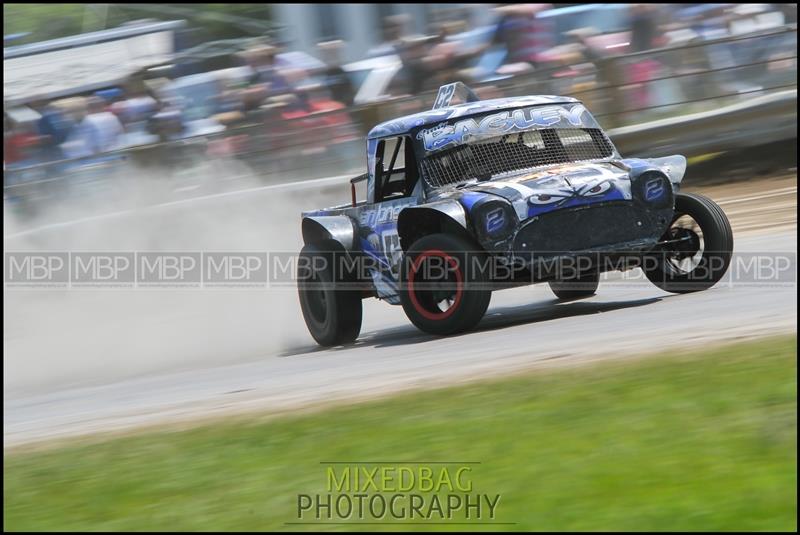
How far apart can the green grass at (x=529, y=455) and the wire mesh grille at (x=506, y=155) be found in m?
2.35

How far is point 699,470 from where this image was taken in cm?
427

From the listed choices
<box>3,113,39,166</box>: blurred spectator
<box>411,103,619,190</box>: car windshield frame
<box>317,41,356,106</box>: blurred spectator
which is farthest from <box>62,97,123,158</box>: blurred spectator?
<box>411,103,619,190</box>: car windshield frame

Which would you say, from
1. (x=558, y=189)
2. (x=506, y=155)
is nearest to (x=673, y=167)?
(x=558, y=189)

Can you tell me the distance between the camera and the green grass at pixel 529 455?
4.10m

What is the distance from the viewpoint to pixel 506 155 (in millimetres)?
8227

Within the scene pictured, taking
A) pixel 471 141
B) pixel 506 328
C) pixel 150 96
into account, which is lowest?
pixel 506 328

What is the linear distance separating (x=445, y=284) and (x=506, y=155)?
1.12 meters

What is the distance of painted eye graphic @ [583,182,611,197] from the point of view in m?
7.52

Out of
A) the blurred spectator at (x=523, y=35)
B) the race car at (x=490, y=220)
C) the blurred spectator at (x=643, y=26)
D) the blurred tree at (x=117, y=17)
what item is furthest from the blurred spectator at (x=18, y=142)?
the blurred spectator at (x=643, y=26)

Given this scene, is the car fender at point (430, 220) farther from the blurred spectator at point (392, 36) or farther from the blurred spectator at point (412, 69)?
the blurred spectator at point (392, 36)

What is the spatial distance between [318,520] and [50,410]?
13.5 feet

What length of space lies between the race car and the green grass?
5.00 ft

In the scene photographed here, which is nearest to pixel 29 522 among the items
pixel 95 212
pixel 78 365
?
pixel 78 365

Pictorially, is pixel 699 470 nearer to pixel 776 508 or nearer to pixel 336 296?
pixel 776 508
